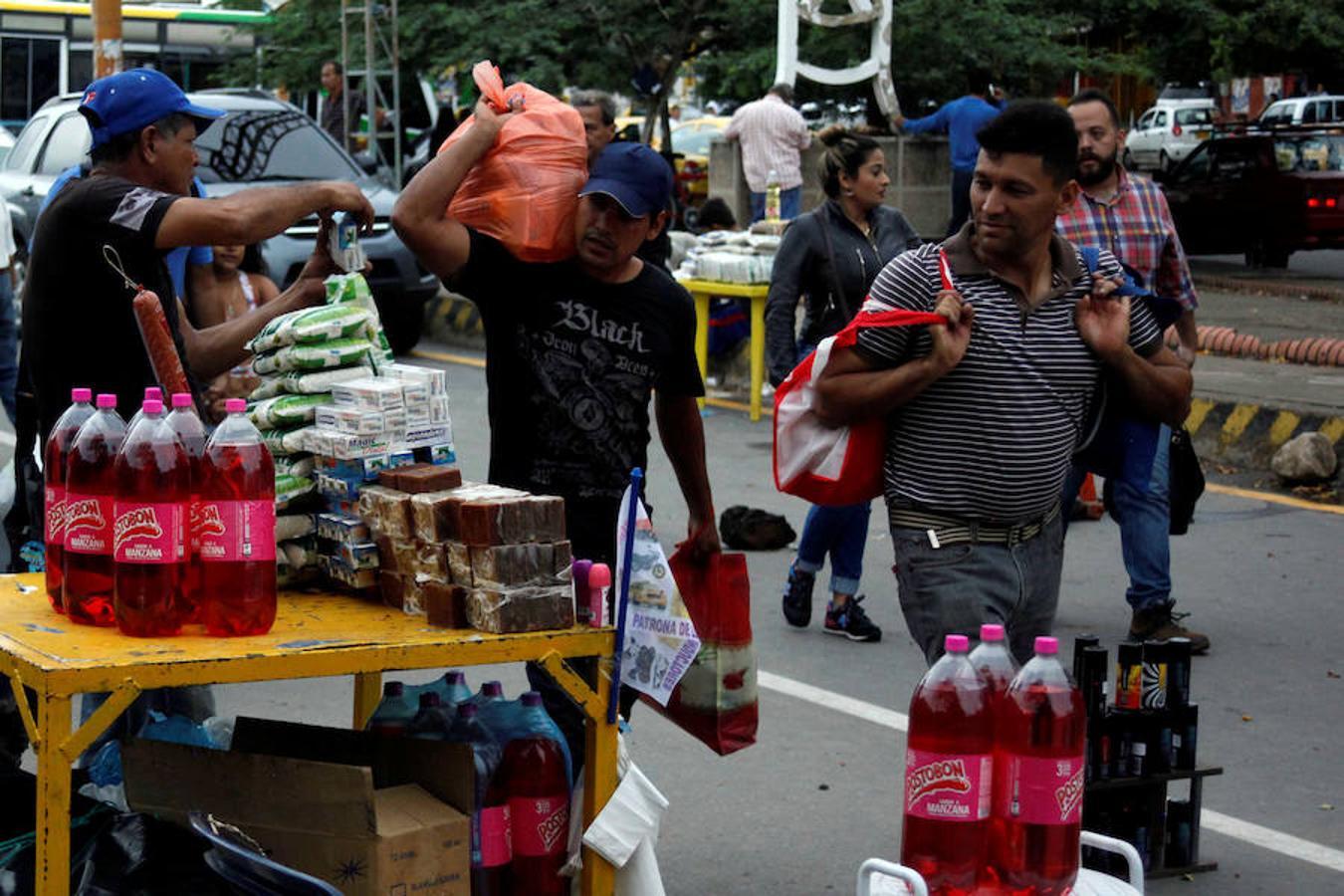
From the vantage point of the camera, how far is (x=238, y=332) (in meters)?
4.86

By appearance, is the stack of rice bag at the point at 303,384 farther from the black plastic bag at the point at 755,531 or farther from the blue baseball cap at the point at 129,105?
the black plastic bag at the point at 755,531

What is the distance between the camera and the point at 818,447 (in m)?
4.28

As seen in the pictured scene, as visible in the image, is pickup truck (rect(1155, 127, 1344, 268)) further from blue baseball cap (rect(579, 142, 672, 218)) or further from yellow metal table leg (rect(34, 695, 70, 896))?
yellow metal table leg (rect(34, 695, 70, 896))

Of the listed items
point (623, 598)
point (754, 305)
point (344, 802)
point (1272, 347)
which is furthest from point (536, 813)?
point (1272, 347)

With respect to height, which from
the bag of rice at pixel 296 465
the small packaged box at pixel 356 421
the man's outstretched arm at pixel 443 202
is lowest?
the bag of rice at pixel 296 465

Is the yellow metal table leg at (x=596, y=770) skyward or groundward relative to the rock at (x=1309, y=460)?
skyward

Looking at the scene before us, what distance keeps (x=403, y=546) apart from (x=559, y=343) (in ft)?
2.78

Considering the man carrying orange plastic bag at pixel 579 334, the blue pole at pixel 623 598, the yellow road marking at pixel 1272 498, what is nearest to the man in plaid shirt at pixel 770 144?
the yellow road marking at pixel 1272 498

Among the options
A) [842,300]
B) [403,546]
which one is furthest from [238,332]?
[842,300]

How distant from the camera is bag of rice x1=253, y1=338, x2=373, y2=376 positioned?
13.7ft

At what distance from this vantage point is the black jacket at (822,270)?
8180 mm

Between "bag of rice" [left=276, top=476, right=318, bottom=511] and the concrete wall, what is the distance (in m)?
16.8

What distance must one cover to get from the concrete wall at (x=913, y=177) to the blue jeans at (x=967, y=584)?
16606 millimetres

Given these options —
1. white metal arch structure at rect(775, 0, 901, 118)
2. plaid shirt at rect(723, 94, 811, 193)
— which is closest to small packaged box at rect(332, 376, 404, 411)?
plaid shirt at rect(723, 94, 811, 193)
